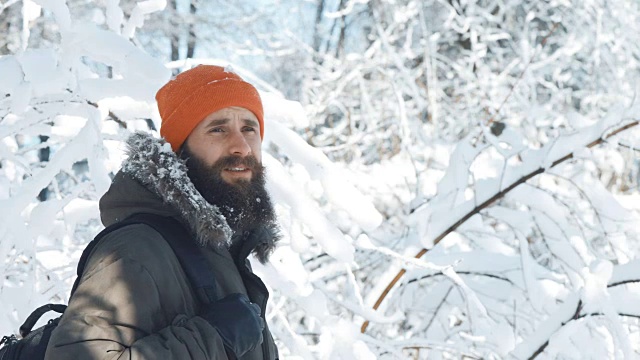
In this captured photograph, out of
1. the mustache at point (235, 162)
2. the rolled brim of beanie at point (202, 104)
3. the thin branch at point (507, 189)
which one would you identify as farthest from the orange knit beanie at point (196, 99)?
the thin branch at point (507, 189)

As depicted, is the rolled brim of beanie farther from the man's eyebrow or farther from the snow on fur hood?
the snow on fur hood

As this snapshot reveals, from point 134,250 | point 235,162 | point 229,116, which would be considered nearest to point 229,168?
point 235,162

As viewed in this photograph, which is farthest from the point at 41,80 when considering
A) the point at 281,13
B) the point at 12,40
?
the point at 281,13

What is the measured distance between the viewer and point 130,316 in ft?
4.35

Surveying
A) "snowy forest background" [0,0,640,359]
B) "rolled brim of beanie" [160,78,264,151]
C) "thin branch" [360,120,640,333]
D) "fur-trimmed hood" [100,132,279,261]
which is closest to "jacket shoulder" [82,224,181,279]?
"fur-trimmed hood" [100,132,279,261]

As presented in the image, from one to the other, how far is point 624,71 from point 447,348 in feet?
19.0

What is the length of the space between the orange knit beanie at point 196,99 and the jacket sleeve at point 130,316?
485mm

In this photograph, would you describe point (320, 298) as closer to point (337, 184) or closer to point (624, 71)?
point (337, 184)

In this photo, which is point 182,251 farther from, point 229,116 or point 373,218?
point 373,218

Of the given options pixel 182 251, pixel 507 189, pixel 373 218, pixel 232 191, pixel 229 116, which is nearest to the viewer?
pixel 182 251

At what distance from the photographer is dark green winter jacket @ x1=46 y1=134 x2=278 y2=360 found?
50.3 inches

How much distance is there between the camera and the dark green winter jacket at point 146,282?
4.19 ft

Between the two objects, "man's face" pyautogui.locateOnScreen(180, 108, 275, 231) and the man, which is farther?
"man's face" pyautogui.locateOnScreen(180, 108, 275, 231)

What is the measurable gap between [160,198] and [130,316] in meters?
0.34
